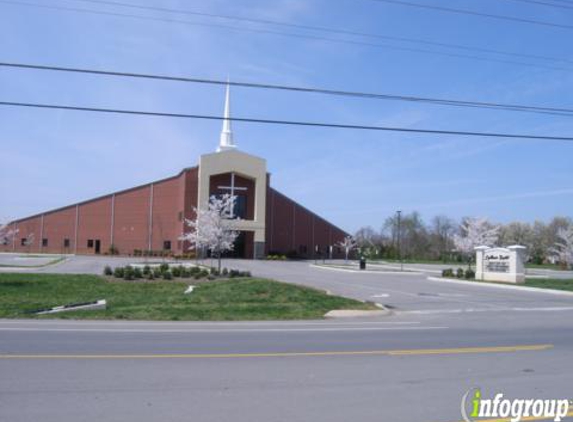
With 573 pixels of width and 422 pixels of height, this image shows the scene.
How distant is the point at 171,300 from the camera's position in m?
20.1

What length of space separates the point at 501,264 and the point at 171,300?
887 inches

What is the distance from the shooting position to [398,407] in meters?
6.43

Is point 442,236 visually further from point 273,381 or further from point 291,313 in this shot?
point 273,381

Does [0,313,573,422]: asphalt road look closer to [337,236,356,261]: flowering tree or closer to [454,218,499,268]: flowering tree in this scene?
[454,218,499,268]: flowering tree

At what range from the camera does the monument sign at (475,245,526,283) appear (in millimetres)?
33622

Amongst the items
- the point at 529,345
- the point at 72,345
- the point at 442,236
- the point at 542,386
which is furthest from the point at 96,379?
the point at 442,236

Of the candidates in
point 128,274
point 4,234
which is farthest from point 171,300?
point 4,234

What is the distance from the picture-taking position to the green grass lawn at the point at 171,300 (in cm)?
1661

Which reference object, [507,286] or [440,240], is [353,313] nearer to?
[507,286]

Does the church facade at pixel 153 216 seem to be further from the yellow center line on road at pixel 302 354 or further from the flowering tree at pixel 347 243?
the yellow center line on road at pixel 302 354

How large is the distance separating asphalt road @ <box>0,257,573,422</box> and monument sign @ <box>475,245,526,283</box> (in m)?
19.3

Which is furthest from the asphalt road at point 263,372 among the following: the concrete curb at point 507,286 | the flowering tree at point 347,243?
the flowering tree at point 347,243

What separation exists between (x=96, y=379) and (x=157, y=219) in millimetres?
63265

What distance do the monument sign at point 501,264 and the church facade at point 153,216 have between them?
3285cm
